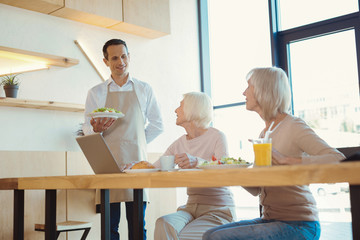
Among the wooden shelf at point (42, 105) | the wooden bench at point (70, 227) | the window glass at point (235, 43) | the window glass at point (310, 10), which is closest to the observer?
the wooden bench at point (70, 227)

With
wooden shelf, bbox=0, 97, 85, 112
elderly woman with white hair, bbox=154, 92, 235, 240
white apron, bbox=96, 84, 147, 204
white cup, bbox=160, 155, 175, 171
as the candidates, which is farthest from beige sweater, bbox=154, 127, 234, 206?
wooden shelf, bbox=0, 97, 85, 112

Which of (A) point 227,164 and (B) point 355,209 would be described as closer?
(B) point 355,209

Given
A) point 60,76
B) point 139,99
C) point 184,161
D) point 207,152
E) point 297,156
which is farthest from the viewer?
point 60,76

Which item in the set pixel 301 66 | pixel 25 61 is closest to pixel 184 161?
pixel 25 61

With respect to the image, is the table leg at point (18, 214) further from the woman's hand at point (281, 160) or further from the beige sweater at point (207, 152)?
the woman's hand at point (281, 160)

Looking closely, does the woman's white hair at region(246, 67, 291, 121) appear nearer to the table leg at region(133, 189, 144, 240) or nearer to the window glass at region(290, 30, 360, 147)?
the table leg at region(133, 189, 144, 240)

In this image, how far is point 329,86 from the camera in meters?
4.20

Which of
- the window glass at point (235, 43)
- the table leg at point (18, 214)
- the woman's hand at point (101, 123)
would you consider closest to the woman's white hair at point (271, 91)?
the woman's hand at point (101, 123)

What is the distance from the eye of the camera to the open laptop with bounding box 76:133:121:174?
5.55 feet

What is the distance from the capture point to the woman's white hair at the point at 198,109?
2467mm

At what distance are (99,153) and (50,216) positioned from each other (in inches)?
16.1

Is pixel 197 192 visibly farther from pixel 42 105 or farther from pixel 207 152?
pixel 42 105

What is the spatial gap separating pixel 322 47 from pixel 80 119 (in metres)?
2.40

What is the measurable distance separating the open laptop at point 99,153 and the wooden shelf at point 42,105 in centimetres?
170
